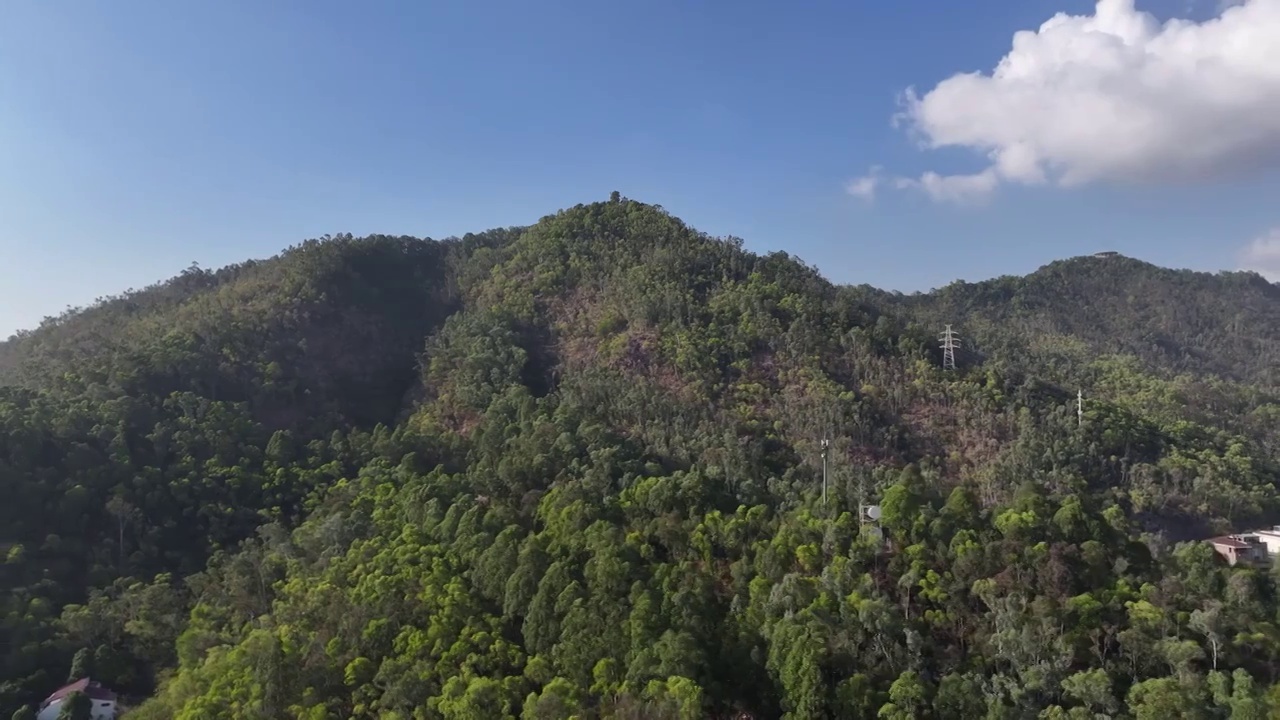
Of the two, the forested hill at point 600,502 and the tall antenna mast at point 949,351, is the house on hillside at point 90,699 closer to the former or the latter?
the forested hill at point 600,502

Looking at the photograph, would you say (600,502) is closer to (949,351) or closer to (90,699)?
(90,699)

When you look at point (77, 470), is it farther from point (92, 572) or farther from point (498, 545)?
point (498, 545)

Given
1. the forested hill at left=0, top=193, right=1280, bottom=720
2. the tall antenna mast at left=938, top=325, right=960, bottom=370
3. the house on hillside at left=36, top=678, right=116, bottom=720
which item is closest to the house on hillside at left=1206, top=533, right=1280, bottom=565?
the forested hill at left=0, top=193, right=1280, bottom=720

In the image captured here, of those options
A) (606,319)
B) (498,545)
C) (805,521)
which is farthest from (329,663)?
(606,319)

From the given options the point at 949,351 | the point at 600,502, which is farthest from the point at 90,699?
the point at 949,351

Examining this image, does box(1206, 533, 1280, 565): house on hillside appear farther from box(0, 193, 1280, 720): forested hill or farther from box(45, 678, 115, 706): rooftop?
box(45, 678, 115, 706): rooftop
